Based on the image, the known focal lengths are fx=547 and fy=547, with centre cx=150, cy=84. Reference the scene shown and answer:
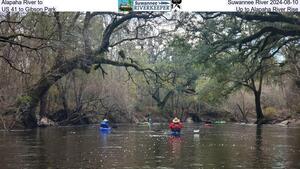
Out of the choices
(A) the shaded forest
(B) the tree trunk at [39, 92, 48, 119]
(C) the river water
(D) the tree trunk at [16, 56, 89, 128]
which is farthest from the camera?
(B) the tree trunk at [39, 92, 48, 119]

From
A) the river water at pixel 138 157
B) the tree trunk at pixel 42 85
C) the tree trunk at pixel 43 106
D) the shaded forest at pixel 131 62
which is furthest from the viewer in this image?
the tree trunk at pixel 43 106

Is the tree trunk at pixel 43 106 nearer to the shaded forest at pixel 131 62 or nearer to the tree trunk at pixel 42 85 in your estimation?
the shaded forest at pixel 131 62

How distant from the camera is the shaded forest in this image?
31.7m

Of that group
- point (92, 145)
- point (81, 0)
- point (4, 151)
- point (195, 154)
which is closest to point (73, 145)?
point (92, 145)

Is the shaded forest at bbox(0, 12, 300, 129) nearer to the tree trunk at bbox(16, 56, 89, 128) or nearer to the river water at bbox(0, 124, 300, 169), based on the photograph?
the tree trunk at bbox(16, 56, 89, 128)

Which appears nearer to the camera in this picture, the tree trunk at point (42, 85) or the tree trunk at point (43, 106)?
the tree trunk at point (42, 85)

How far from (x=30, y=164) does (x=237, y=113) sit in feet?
220

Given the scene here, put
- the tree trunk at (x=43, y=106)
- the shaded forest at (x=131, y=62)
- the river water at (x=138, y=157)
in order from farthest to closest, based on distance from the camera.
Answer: the tree trunk at (x=43, y=106)
the shaded forest at (x=131, y=62)
the river water at (x=138, y=157)

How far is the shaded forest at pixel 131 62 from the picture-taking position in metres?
31.7

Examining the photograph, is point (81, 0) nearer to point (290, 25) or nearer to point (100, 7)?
point (100, 7)

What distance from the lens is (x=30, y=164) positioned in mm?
19547

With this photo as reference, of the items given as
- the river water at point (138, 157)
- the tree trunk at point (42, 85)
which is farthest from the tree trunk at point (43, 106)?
the river water at point (138, 157)

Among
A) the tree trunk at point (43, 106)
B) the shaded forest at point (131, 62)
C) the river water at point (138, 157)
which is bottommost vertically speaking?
the river water at point (138, 157)

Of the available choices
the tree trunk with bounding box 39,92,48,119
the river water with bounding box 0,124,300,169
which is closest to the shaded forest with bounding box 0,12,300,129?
the tree trunk with bounding box 39,92,48,119
